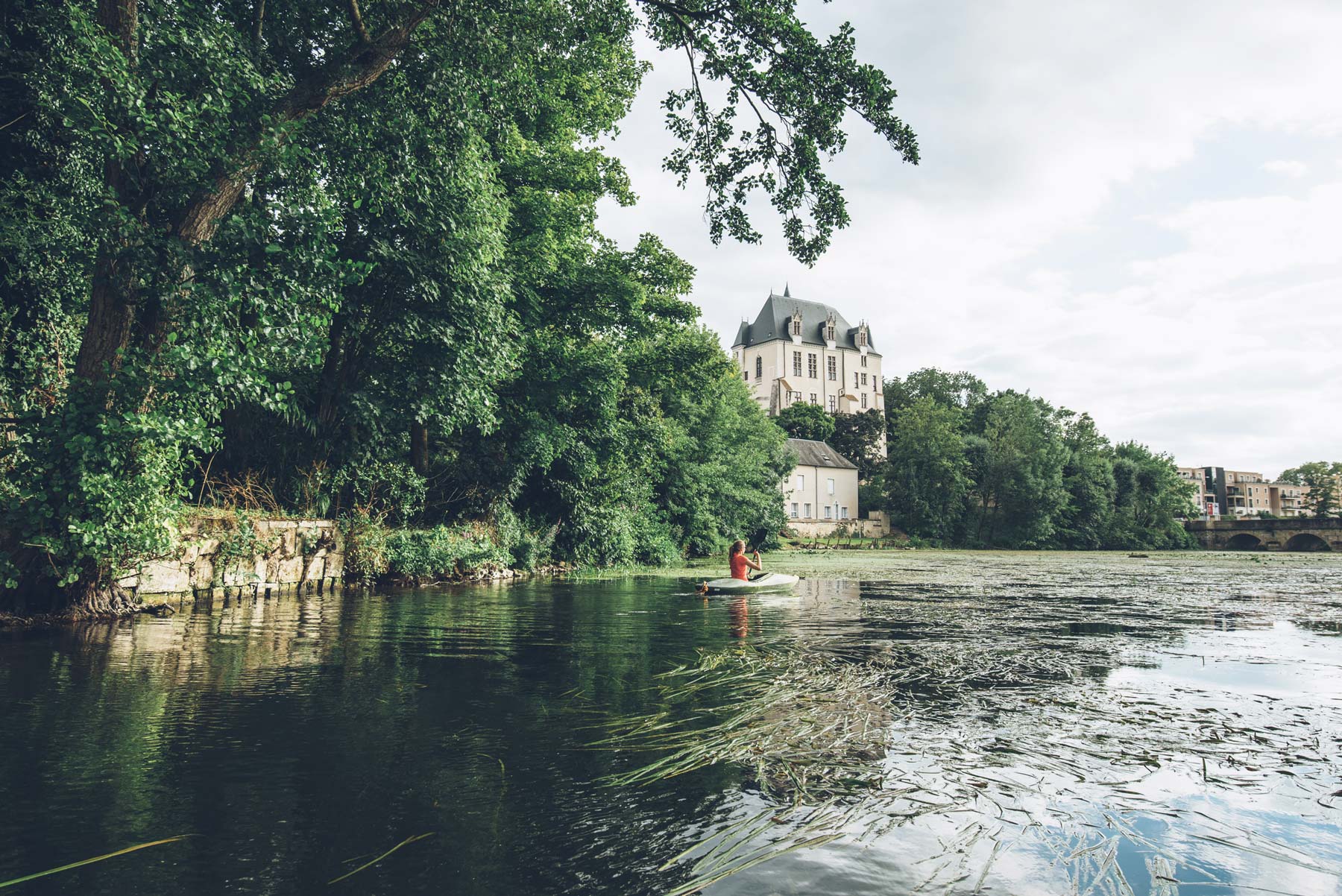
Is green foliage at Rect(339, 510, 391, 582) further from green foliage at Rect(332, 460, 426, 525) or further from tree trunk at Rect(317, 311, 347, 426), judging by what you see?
tree trunk at Rect(317, 311, 347, 426)

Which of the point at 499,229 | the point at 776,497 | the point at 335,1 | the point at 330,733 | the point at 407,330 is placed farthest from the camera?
the point at 776,497

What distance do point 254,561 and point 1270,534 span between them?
77160 millimetres

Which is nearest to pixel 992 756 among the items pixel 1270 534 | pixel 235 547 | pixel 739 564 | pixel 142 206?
pixel 142 206

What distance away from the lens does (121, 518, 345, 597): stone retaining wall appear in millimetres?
11156

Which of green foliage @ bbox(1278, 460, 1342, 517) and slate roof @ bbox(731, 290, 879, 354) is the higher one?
slate roof @ bbox(731, 290, 879, 354)

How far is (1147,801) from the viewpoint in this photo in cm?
340

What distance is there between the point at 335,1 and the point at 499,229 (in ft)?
19.9

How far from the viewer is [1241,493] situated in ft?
465

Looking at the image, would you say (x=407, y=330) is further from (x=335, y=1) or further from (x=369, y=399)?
(x=335, y=1)

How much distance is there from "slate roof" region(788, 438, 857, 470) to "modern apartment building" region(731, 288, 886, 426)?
68.6ft

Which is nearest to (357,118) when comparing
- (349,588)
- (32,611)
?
(32,611)

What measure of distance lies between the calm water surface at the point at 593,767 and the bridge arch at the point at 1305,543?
234 ft

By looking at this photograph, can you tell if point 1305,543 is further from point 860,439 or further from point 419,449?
point 419,449

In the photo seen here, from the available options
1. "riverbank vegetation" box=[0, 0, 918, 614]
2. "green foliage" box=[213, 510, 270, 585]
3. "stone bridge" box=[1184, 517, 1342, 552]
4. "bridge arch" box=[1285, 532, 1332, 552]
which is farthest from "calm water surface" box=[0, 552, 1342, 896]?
"bridge arch" box=[1285, 532, 1332, 552]
